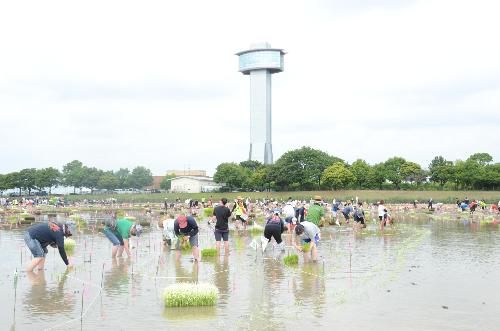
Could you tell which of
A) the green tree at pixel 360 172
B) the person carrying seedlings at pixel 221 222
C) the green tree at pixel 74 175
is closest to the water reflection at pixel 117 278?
the person carrying seedlings at pixel 221 222

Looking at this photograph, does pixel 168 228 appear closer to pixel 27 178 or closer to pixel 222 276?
pixel 222 276

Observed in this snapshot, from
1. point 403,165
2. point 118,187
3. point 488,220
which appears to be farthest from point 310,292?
point 118,187

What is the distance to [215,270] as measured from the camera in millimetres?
15141

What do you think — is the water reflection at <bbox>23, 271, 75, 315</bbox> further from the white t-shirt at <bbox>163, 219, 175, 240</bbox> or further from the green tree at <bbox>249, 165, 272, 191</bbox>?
the green tree at <bbox>249, 165, 272, 191</bbox>

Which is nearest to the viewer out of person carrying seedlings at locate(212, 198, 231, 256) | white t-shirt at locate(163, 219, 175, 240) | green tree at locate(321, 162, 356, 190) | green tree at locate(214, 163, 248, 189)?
person carrying seedlings at locate(212, 198, 231, 256)

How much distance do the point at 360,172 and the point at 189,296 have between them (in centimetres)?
10003

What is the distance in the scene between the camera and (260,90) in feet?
611

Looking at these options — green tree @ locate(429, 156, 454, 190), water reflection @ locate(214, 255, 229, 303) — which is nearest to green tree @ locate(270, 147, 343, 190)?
green tree @ locate(429, 156, 454, 190)

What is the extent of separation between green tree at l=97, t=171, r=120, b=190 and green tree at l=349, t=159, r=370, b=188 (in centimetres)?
6596

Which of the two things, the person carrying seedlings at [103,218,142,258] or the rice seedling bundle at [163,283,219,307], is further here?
the person carrying seedlings at [103,218,142,258]

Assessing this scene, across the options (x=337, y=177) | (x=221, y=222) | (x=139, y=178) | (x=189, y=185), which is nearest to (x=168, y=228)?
(x=221, y=222)

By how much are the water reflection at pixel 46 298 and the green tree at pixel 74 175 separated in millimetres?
133376

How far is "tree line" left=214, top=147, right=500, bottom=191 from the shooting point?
337ft

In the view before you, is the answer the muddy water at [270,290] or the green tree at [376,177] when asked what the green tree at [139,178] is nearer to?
the green tree at [376,177]
